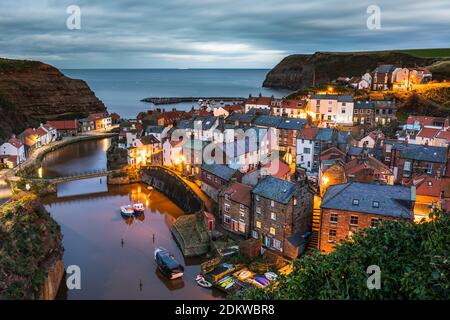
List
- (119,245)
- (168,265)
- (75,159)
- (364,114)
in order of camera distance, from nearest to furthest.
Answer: (168,265) < (119,245) < (364,114) < (75,159)

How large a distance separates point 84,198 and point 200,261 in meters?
22.8

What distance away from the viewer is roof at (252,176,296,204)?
30.2 metres

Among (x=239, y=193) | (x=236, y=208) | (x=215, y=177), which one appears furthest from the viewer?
(x=215, y=177)

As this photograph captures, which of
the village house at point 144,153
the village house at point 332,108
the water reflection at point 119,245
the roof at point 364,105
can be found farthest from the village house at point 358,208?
the roof at point 364,105

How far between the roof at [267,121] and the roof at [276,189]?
93.5 feet

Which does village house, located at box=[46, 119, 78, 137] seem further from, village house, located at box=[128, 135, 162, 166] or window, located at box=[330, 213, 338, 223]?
window, located at box=[330, 213, 338, 223]

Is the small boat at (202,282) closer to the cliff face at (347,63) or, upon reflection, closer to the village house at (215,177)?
the village house at (215,177)

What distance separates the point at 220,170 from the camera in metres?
42.6

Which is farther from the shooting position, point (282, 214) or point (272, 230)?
point (272, 230)

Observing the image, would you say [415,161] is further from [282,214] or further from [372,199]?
[282,214]

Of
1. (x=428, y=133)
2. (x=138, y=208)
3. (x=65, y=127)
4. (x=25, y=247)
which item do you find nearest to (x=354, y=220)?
(x=25, y=247)

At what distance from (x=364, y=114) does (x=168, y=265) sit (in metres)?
50.6

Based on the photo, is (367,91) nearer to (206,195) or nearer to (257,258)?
(206,195)

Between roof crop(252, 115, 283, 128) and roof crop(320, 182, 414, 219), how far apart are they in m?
32.4
